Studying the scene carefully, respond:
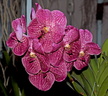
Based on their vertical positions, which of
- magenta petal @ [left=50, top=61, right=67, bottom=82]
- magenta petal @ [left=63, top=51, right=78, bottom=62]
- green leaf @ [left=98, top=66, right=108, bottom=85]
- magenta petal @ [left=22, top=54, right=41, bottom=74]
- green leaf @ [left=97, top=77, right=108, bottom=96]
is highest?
magenta petal @ [left=63, top=51, right=78, bottom=62]

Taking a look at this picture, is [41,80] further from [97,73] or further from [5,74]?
[5,74]

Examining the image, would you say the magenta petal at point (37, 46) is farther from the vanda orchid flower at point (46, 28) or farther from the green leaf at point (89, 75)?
the green leaf at point (89, 75)

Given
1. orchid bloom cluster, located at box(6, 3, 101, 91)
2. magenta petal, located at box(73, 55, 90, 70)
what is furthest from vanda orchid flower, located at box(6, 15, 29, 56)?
magenta petal, located at box(73, 55, 90, 70)

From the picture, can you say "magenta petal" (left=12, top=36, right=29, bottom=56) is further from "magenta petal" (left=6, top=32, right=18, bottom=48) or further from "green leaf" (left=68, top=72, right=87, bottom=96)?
"green leaf" (left=68, top=72, right=87, bottom=96)

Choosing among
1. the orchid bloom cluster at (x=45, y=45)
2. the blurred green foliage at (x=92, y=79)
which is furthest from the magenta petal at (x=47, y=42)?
A: the blurred green foliage at (x=92, y=79)

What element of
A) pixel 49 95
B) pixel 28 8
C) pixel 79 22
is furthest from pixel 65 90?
pixel 79 22

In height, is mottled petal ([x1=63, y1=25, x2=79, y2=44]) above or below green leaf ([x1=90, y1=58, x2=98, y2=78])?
above

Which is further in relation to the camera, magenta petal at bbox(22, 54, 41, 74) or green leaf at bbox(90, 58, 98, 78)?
green leaf at bbox(90, 58, 98, 78)
